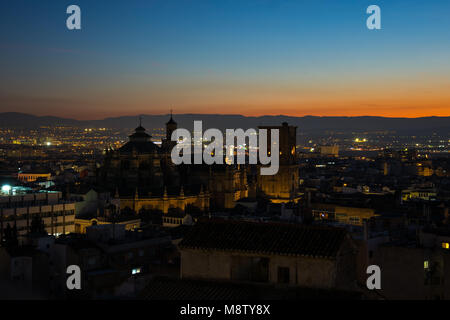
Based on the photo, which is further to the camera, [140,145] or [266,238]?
[140,145]

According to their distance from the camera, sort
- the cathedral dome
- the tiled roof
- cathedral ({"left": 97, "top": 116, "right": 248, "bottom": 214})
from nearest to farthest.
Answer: the tiled roof
cathedral ({"left": 97, "top": 116, "right": 248, "bottom": 214})
the cathedral dome

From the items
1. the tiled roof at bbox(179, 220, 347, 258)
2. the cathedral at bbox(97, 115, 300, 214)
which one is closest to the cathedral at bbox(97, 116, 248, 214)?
the cathedral at bbox(97, 115, 300, 214)

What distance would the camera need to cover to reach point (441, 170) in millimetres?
173000

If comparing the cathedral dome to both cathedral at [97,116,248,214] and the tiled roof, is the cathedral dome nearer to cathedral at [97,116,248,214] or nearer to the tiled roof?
cathedral at [97,116,248,214]

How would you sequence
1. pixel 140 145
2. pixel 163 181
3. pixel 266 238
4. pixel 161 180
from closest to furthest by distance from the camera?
pixel 266 238 < pixel 161 180 < pixel 163 181 < pixel 140 145

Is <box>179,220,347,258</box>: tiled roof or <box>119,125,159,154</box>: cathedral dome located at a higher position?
<box>119,125,159,154</box>: cathedral dome

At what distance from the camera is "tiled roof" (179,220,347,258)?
17891mm

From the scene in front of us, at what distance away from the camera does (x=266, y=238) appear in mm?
18812

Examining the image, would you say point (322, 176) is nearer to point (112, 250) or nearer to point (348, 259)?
point (112, 250)

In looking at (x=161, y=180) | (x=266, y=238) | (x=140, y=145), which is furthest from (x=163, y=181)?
(x=266, y=238)

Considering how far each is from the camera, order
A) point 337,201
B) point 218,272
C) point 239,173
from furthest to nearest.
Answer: point 239,173 → point 337,201 → point 218,272

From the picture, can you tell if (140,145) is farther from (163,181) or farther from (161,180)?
(161,180)
